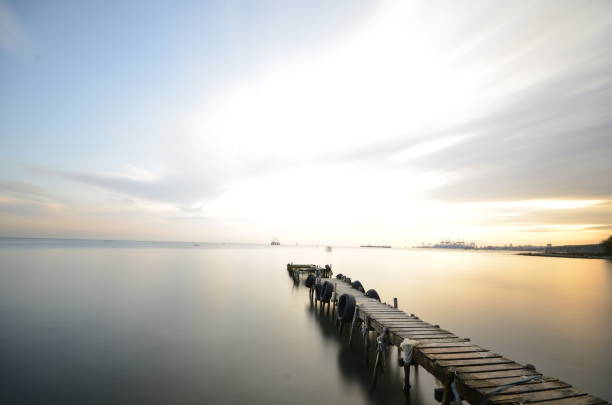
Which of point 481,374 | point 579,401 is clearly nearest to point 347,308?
point 481,374

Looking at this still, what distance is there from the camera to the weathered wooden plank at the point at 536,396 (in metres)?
4.73

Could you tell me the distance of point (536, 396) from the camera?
4855mm

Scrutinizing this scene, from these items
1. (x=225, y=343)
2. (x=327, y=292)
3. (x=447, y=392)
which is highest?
(x=447, y=392)

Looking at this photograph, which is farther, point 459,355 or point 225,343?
point 225,343

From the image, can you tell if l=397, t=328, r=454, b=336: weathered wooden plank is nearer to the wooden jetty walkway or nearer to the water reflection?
the wooden jetty walkway

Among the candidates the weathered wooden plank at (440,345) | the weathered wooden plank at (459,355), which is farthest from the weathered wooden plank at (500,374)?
the weathered wooden plank at (440,345)

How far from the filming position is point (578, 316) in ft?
62.2

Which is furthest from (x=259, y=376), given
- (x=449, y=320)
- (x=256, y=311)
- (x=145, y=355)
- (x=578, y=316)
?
(x=578, y=316)

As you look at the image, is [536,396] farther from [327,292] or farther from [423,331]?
[327,292]

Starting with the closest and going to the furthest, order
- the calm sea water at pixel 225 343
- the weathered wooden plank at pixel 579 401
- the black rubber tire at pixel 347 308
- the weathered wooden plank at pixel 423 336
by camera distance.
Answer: the weathered wooden plank at pixel 579 401
the weathered wooden plank at pixel 423 336
the calm sea water at pixel 225 343
the black rubber tire at pixel 347 308

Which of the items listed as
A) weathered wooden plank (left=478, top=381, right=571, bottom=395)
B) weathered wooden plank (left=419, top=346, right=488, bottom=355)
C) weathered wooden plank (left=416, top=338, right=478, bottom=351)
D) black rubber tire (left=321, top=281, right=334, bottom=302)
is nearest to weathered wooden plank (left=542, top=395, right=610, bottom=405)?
weathered wooden plank (left=478, top=381, right=571, bottom=395)

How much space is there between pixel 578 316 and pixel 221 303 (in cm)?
2398

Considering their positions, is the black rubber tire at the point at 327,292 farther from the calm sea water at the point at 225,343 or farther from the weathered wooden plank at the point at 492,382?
the weathered wooden plank at the point at 492,382

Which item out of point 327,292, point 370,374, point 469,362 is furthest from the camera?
point 327,292
